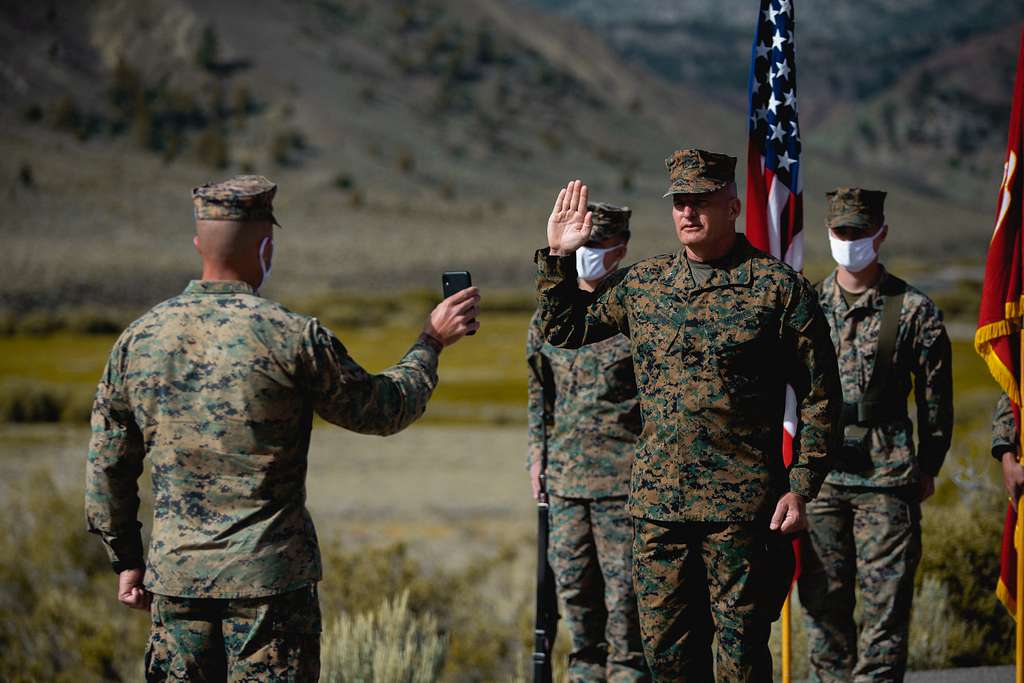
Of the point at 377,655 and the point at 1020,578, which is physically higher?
the point at 1020,578

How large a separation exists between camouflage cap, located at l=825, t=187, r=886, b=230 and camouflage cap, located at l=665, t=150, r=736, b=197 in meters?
1.43

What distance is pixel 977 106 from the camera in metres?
153

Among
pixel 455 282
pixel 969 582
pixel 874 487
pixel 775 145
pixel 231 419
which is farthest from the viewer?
pixel 969 582

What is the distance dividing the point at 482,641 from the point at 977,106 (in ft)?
516

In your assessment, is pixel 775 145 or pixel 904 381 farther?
pixel 775 145

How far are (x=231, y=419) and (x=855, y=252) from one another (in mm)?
3021

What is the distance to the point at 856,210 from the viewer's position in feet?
18.6

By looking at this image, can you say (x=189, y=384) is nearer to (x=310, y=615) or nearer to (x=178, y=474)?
(x=178, y=474)

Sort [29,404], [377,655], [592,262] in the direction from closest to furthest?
[592,262] < [377,655] < [29,404]

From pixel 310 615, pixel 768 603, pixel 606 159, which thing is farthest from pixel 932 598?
pixel 606 159

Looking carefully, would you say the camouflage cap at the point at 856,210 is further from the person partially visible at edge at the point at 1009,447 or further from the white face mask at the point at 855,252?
the person partially visible at edge at the point at 1009,447

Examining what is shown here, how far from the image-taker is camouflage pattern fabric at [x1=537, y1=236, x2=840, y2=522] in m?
4.22

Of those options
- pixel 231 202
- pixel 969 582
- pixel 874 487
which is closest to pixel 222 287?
pixel 231 202

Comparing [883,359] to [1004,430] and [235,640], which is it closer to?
[1004,430]
